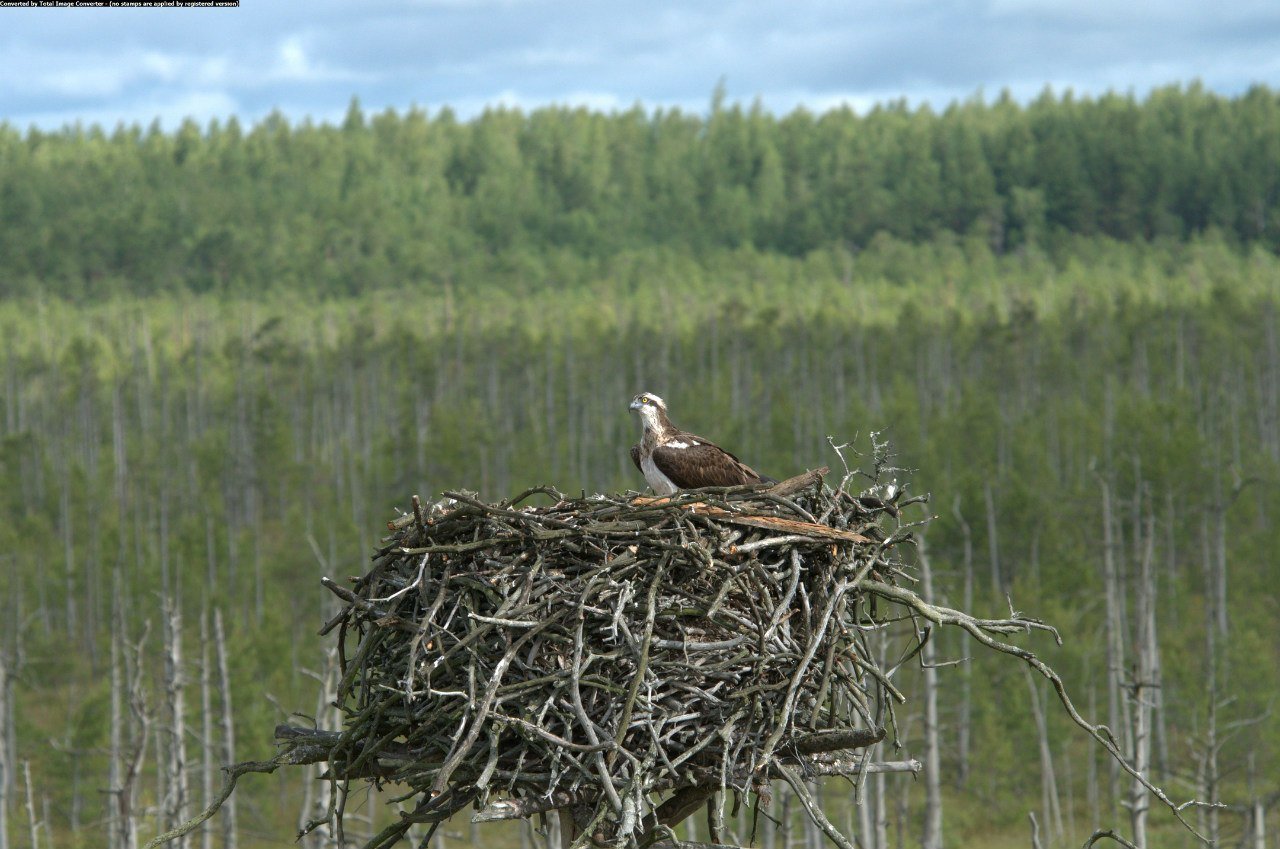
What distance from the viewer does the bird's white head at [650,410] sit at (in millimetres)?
9930

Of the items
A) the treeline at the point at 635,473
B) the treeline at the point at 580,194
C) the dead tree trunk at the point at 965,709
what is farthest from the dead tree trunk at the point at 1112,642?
the treeline at the point at 580,194

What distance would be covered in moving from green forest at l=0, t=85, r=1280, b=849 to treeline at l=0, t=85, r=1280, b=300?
2.09 ft

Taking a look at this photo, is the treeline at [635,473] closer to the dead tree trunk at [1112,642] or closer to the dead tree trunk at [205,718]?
the dead tree trunk at [1112,642]

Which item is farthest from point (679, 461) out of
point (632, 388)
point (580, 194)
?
point (580, 194)

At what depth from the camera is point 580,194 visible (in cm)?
16725

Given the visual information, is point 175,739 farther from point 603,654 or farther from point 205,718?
point 603,654

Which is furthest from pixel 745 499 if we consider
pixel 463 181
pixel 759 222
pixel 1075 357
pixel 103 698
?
pixel 463 181

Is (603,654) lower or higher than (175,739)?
higher

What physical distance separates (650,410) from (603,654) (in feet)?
13.1

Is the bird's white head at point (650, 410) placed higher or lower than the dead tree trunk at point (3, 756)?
higher

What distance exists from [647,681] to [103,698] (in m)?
43.0

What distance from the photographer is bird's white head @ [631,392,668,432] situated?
32.6 ft

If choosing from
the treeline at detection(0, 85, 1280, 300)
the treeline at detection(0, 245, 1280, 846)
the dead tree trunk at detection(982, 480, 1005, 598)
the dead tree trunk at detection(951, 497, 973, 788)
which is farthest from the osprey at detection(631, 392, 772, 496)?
the treeline at detection(0, 85, 1280, 300)

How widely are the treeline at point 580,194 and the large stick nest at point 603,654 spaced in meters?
126
